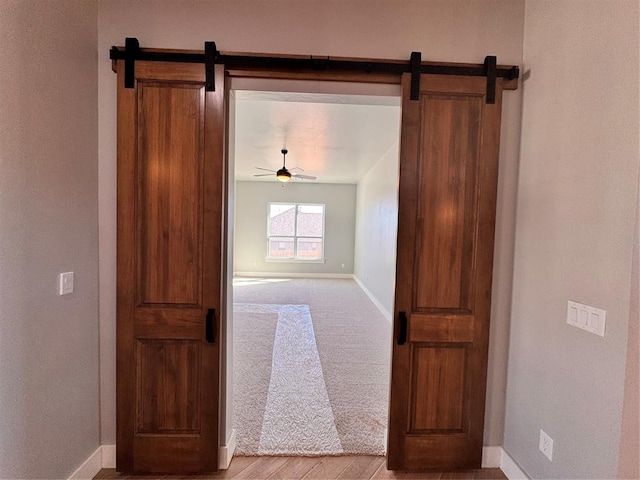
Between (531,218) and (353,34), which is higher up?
(353,34)

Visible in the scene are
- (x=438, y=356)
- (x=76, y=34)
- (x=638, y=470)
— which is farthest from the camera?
(x=438, y=356)

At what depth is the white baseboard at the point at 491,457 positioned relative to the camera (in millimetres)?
1945

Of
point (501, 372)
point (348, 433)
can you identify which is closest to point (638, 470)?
point (501, 372)

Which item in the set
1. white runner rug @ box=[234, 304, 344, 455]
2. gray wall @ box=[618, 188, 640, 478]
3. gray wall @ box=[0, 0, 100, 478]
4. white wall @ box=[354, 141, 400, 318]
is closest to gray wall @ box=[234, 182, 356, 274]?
white wall @ box=[354, 141, 400, 318]

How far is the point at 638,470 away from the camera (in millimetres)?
1141

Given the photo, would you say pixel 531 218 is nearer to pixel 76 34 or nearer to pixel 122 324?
pixel 122 324

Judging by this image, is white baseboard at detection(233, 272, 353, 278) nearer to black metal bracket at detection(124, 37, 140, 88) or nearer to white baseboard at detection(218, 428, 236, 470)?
white baseboard at detection(218, 428, 236, 470)

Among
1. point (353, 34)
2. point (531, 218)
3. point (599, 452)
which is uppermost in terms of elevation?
point (353, 34)

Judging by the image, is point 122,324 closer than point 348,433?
Yes

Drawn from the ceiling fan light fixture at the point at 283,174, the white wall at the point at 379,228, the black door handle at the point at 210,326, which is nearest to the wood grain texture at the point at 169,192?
the black door handle at the point at 210,326

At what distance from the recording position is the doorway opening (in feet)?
7.12

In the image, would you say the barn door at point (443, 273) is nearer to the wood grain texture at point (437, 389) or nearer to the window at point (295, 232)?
the wood grain texture at point (437, 389)

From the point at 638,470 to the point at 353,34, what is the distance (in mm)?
2343

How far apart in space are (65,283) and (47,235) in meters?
0.27
